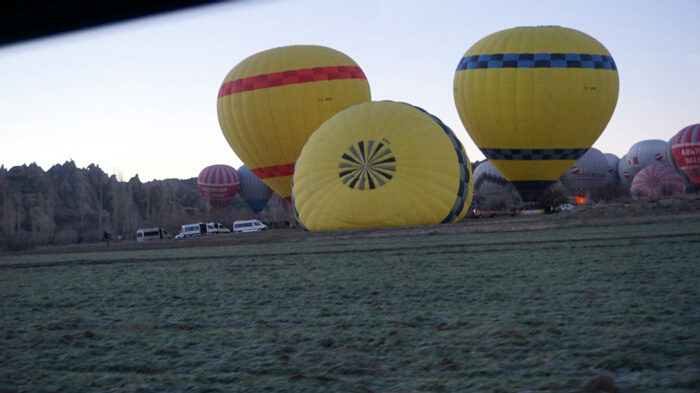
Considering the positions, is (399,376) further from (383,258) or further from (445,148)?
(445,148)

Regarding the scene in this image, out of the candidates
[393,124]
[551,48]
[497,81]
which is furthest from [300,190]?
[551,48]

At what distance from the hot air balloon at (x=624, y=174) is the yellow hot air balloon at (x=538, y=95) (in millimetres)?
30808

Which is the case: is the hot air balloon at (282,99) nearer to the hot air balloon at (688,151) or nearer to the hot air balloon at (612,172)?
the hot air balloon at (688,151)

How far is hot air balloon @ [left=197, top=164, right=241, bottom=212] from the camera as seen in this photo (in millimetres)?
51781

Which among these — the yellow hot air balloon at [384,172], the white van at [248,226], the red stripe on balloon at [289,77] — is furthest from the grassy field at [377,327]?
the white van at [248,226]

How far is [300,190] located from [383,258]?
1186 centimetres

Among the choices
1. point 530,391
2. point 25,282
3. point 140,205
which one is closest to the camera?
point 530,391

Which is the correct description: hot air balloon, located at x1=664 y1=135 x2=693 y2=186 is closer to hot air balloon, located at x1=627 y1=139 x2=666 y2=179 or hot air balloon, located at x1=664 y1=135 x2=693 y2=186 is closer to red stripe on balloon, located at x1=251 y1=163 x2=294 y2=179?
hot air balloon, located at x1=627 y1=139 x2=666 y2=179

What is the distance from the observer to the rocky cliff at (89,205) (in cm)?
5397

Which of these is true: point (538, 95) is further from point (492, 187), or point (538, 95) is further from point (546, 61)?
point (492, 187)

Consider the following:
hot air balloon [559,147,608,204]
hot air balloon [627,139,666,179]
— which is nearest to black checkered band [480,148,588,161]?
hot air balloon [559,147,608,204]

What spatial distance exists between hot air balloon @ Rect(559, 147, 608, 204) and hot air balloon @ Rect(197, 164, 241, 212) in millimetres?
20547

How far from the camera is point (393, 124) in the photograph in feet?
73.7

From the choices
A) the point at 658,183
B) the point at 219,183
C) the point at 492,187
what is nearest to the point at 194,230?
the point at 219,183
